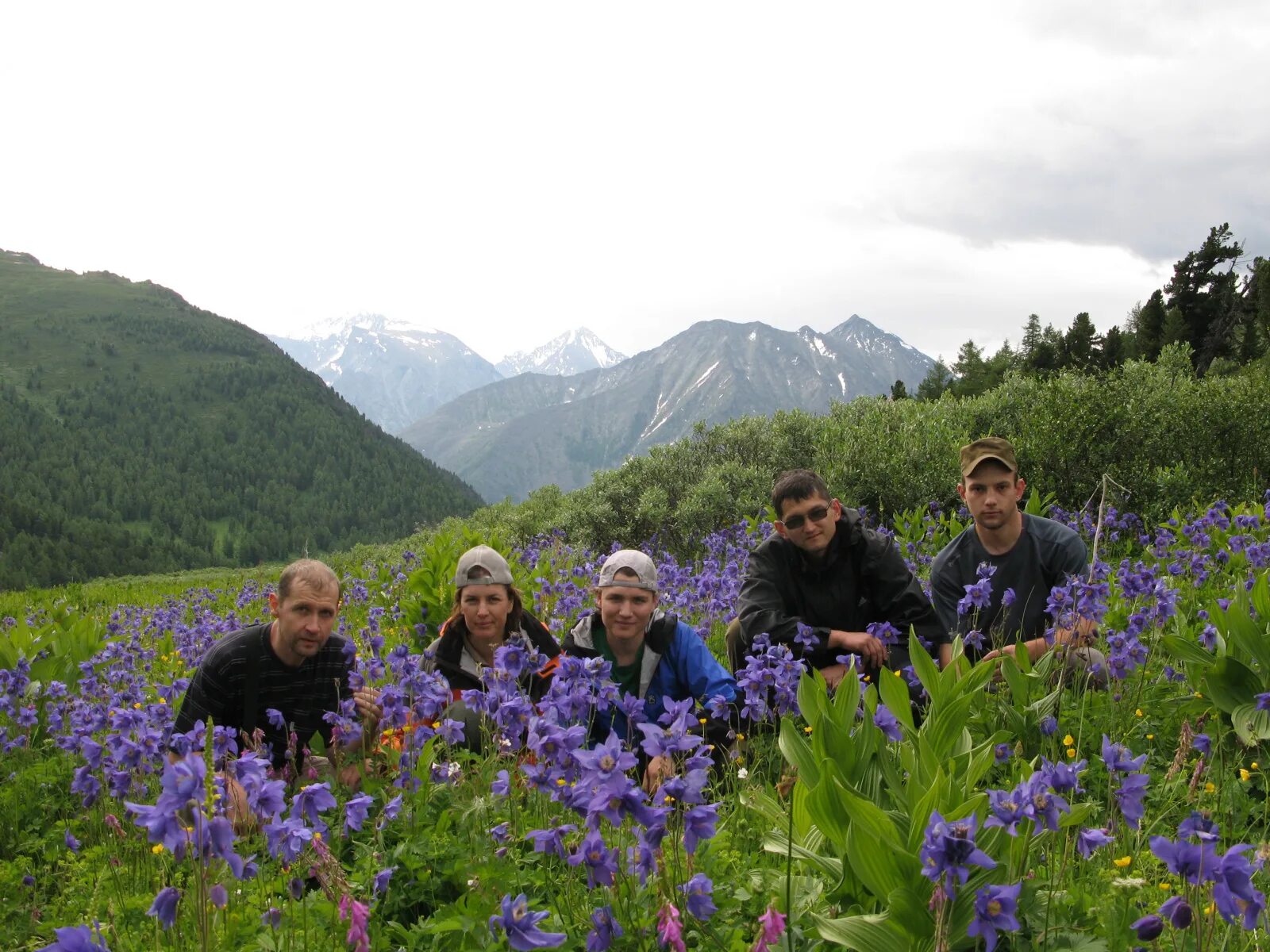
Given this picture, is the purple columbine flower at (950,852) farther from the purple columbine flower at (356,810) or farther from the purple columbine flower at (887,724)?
the purple columbine flower at (356,810)

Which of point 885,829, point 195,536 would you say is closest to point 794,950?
point 885,829

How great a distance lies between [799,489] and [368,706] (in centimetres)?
280

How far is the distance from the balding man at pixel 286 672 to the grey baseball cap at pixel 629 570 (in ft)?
4.63

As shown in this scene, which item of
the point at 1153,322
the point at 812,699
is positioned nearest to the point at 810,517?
the point at 812,699

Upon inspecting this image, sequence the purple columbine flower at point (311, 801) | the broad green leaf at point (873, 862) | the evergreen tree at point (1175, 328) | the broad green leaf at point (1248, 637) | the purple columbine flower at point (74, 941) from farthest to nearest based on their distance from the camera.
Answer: the evergreen tree at point (1175, 328)
the broad green leaf at point (1248, 637)
the broad green leaf at point (873, 862)
the purple columbine flower at point (311, 801)
the purple columbine flower at point (74, 941)

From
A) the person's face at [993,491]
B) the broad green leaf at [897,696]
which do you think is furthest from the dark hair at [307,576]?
the person's face at [993,491]

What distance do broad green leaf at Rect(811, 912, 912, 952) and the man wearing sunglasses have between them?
261cm

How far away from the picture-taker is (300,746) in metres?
4.89

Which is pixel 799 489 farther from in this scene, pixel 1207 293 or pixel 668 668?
pixel 1207 293

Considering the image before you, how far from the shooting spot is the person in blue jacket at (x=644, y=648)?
493 centimetres

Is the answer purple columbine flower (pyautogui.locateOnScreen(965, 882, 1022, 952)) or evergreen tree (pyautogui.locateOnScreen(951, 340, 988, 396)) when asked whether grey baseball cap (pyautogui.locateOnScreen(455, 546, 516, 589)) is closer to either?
purple columbine flower (pyautogui.locateOnScreen(965, 882, 1022, 952))

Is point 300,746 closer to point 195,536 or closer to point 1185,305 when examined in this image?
point 1185,305

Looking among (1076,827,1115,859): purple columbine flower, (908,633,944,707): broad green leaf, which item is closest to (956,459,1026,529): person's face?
Result: (908,633,944,707): broad green leaf

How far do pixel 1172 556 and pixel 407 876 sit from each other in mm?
7557
